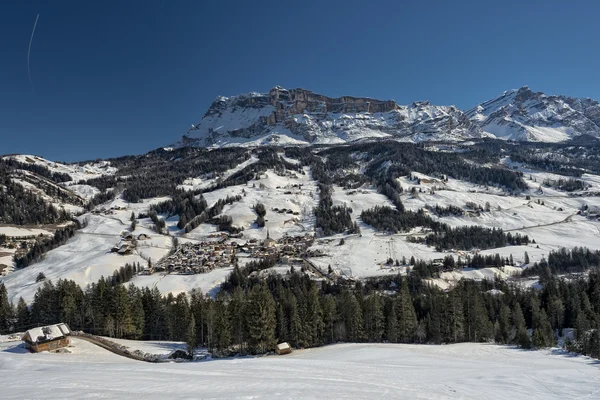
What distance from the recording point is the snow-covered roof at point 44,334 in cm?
3691

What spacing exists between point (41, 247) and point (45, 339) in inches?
4445

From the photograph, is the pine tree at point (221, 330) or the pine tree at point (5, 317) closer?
the pine tree at point (221, 330)

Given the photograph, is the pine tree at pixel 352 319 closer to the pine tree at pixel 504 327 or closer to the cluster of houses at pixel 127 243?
the pine tree at pixel 504 327

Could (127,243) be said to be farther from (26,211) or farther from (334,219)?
(26,211)

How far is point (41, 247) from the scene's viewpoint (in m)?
128

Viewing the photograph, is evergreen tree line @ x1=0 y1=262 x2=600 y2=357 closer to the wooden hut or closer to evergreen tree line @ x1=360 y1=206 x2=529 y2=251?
the wooden hut

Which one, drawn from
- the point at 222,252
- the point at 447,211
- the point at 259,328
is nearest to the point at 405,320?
the point at 259,328

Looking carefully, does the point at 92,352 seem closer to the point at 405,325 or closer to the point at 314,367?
the point at 314,367

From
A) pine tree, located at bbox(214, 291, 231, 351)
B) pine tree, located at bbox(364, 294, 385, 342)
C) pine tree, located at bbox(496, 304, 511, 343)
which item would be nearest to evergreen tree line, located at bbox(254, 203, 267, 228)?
pine tree, located at bbox(364, 294, 385, 342)

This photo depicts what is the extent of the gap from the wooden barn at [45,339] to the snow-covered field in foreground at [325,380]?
139 inches

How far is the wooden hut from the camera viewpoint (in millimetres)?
42219

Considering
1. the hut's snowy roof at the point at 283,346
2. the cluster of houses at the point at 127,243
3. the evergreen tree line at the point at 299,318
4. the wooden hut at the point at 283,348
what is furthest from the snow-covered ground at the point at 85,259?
the hut's snowy roof at the point at 283,346

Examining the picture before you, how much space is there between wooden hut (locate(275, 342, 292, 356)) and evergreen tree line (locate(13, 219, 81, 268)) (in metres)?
115

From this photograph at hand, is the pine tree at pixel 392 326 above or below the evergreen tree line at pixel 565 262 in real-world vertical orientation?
below
